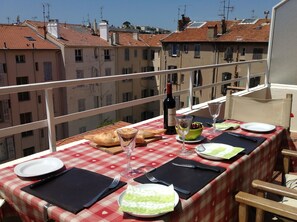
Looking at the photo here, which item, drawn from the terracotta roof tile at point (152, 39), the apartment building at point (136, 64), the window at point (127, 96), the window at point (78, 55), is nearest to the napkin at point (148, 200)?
the window at point (78, 55)

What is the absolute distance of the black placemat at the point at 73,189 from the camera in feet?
3.03

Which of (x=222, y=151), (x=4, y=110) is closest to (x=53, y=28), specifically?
(x=4, y=110)

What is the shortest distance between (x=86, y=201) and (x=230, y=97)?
1710mm

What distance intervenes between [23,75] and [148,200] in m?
17.3

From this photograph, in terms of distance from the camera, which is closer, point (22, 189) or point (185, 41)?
point (22, 189)

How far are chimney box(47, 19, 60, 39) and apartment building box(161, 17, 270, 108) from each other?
25.1ft

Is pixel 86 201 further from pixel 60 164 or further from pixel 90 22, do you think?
pixel 90 22

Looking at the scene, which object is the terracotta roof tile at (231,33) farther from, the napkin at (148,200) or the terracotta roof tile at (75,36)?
the napkin at (148,200)

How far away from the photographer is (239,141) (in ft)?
5.11

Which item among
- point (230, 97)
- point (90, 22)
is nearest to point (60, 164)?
point (230, 97)

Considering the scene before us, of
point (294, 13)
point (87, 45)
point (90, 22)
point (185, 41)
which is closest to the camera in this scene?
point (294, 13)

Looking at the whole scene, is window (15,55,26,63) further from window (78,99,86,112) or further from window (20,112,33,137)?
window (78,99,86,112)

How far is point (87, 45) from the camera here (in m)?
18.8

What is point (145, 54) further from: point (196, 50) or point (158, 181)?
point (158, 181)
